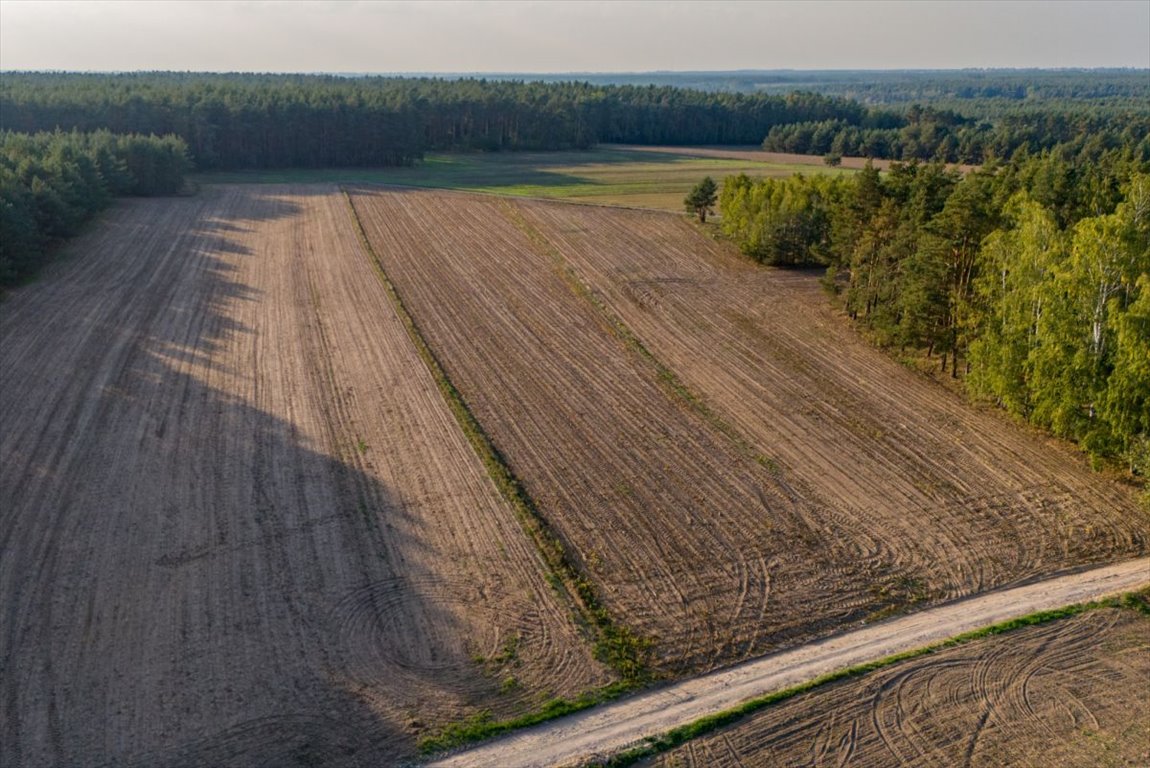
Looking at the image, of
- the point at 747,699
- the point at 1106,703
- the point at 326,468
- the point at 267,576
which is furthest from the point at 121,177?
the point at 1106,703

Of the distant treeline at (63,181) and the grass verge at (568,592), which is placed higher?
the distant treeline at (63,181)

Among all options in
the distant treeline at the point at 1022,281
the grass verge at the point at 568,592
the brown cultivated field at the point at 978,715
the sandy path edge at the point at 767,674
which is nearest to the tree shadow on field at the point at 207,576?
the grass verge at the point at 568,592

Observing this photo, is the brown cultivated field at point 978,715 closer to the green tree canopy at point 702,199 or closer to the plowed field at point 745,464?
the plowed field at point 745,464

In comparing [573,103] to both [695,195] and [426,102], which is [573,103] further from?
[695,195]

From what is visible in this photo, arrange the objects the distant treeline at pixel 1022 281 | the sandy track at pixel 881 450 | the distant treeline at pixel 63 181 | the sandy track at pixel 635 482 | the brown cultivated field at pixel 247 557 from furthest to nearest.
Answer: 1. the distant treeline at pixel 63 181
2. the distant treeline at pixel 1022 281
3. the sandy track at pixel 881 450
4. the sandy track at pixel 635 482
5. the brown cultivated field at pixel 247 557

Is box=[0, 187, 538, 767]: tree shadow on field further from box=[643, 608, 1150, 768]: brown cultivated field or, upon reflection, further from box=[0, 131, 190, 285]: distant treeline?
box=[0, 131, 190, 285]: distant treeline

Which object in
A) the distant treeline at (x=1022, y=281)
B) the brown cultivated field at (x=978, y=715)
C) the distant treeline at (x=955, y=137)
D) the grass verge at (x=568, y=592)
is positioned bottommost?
the brown cultivated field at (x=978, y=715)

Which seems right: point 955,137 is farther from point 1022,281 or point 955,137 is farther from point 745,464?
point 745,464

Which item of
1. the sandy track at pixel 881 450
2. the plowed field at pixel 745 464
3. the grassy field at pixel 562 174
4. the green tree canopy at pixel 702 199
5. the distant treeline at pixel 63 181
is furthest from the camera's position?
the grassy field at pixel 562 174
